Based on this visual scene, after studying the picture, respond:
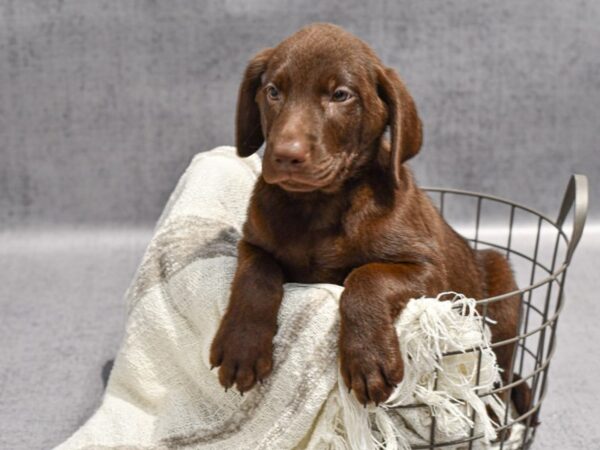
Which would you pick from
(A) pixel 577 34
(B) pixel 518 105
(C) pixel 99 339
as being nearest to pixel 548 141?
(B) pixel 518 105

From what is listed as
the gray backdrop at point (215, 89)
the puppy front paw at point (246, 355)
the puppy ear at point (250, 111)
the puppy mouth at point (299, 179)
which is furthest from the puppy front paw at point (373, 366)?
the gray backdrop at point (215, 89)

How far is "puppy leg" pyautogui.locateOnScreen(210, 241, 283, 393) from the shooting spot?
6.10ft

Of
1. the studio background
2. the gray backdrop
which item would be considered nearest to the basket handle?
the studio background

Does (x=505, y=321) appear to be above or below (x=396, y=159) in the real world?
below

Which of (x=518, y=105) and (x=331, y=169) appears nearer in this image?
(x=331, y=169)

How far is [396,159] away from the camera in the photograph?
6.41 feet

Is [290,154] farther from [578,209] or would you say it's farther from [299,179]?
[578,209]

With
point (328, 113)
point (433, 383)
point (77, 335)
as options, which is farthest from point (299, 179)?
point (77, 335)

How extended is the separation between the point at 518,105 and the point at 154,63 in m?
1.59

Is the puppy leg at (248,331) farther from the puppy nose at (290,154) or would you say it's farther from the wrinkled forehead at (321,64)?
the wrinkled forehead at (321,64)

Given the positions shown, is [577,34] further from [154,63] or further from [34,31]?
[34,31]

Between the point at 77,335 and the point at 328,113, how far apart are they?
1.63 metres

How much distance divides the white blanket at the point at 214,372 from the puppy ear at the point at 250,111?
0.95ft

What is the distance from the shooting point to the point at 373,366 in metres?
1.73
